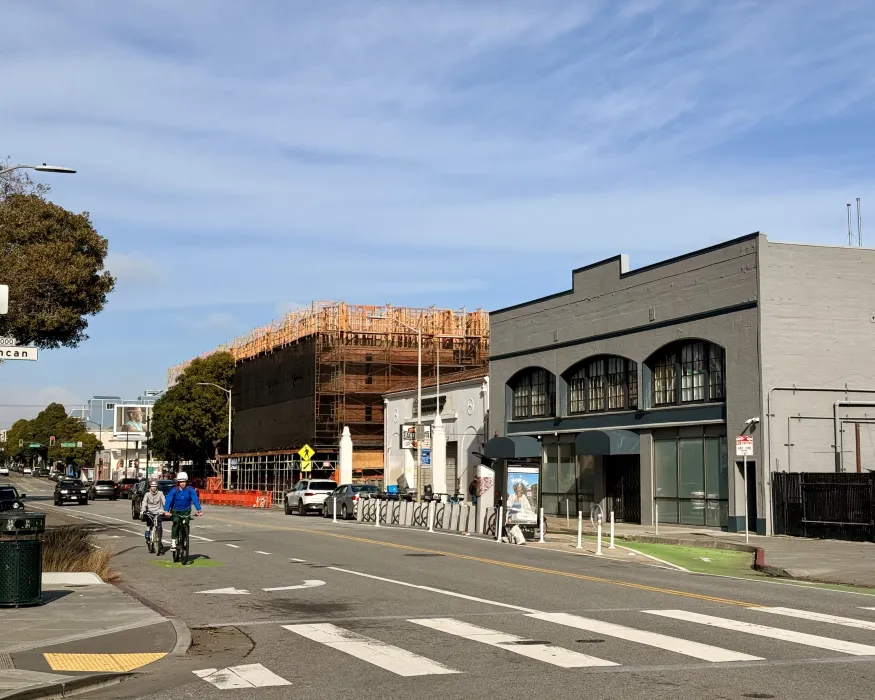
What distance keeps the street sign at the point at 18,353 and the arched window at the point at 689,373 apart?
23.8 metres

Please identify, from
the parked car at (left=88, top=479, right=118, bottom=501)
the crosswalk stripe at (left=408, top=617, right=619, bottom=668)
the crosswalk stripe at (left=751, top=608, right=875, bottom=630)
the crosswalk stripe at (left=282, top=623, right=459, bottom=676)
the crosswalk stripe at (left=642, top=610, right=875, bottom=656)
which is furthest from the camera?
the parked car at (left=88, top=479, right=118, bottom=501)

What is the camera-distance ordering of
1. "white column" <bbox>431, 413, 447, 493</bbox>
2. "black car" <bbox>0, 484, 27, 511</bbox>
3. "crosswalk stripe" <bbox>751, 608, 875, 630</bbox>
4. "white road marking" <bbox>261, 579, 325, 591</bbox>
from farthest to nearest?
"white column" <bbox>431, 413, 447, 493</bbox>
"black car" <bbox>0, 484, 27, 511</bbox>
"white road marking" <bbox>261, 579, 325, 591</bbox>
"crosswalk stripe" <bbox>751, 608, 875, 630</bbox>

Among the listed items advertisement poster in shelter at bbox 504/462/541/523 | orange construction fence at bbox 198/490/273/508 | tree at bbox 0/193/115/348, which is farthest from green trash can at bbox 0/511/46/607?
orange construction fence at bbox 198/490/273/508

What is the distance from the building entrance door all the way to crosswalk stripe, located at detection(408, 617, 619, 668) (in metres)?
26.0

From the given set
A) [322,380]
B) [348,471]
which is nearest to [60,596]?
[348,471]

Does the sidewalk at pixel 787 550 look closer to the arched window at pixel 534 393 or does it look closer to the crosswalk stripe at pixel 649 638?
the arched window at pixel 534 393

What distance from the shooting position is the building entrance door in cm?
3903

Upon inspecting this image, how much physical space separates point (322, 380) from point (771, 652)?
66.8 metres

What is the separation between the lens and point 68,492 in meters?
64.8

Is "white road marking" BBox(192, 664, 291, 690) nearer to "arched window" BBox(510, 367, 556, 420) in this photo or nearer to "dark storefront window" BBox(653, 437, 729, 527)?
"dark storefront window" BBox(653, 437, 729, 527)

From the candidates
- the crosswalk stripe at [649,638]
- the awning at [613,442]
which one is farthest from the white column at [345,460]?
the crosswalk stripe at [649,638]

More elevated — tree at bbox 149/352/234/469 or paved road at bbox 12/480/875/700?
tree at bbox 149/352/234/469

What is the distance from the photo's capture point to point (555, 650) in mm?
11297

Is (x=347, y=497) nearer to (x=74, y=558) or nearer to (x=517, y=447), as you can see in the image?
(x=517, y=447)
